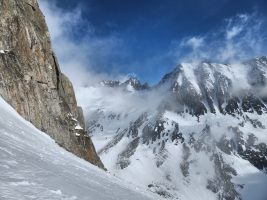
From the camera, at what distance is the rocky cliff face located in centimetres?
4078

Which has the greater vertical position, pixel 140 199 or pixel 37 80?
pixel 37 80

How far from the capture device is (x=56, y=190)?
13555mm

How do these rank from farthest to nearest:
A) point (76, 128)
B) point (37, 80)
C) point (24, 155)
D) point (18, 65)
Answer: point (76, 128) → point (37, 80) → point (18, 65) → point (24, 155)

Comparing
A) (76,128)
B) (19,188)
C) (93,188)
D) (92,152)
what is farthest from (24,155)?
(92,152)

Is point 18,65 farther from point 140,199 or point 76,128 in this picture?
point 140,199

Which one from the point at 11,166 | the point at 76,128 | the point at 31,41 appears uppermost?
the point at 31,41

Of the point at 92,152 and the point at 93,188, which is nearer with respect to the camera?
the point at 93,188

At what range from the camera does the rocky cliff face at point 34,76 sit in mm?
40781

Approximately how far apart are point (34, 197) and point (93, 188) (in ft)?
18.4

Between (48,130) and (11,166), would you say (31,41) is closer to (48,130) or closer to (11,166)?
(48,130)

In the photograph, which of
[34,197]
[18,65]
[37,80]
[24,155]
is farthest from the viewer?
[37,80]

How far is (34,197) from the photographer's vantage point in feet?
38.5

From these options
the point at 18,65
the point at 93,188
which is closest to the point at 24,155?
the point at 93,188

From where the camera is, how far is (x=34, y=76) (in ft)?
152
